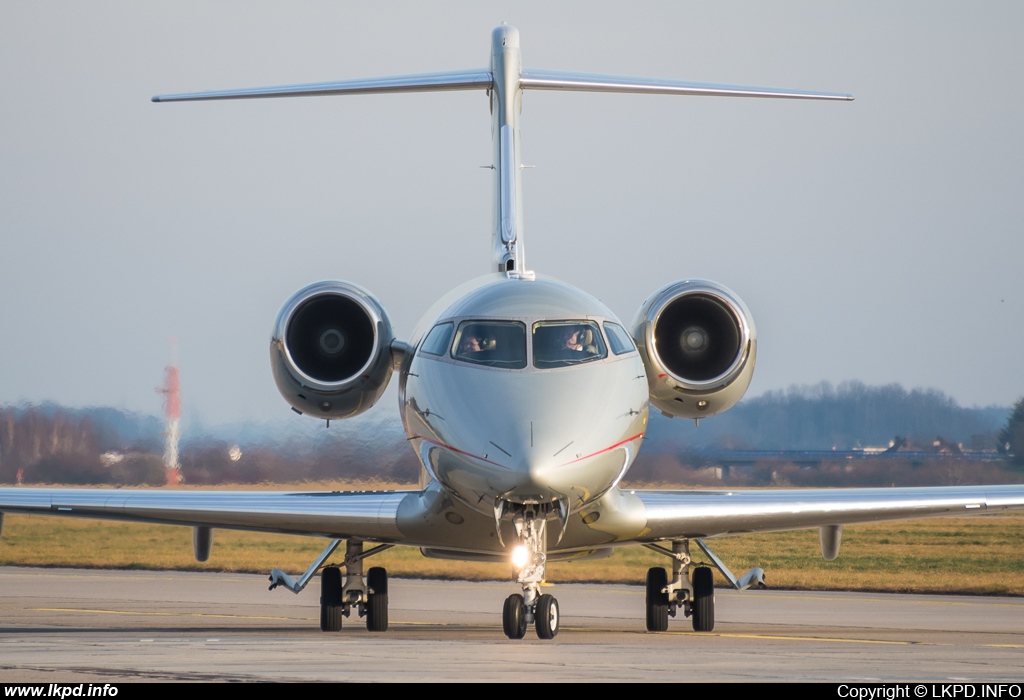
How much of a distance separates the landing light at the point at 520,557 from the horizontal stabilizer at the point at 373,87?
7.03m

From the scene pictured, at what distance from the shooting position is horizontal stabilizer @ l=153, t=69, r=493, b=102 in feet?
55.1

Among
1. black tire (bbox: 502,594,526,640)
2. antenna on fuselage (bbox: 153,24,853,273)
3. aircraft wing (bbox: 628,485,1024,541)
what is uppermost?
antenna on fuselage (bbox: 153,24,853,273)

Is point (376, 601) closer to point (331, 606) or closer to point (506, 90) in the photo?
point (331, 606)

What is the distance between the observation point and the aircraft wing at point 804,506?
49.9 ft

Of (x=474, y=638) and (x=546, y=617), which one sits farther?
(x=474, y=638)

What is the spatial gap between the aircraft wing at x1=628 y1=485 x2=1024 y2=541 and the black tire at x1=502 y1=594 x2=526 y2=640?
3295 millimetres

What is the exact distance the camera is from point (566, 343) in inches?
502

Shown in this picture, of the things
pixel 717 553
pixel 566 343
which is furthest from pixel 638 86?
pixel 717 553

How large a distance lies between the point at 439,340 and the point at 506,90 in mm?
6018

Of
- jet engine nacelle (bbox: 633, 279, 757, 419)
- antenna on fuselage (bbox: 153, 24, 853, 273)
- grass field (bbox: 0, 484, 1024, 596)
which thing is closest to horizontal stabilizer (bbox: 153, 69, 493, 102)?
antenna on fuselage (bbox: 153, 24, 853, 273)

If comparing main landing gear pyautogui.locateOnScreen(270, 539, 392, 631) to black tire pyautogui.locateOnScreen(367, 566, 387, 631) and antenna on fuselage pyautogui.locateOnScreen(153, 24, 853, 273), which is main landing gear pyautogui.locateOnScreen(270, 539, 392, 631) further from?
antenna on fuselage pyautogui.locateOnScreen(153, 24, 853, 273)

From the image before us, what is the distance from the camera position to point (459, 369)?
12.7m

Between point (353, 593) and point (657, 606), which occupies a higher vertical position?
point (353, 593)

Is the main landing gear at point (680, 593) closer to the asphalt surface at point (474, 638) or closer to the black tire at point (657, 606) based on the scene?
the black tire at point (657, 606)
